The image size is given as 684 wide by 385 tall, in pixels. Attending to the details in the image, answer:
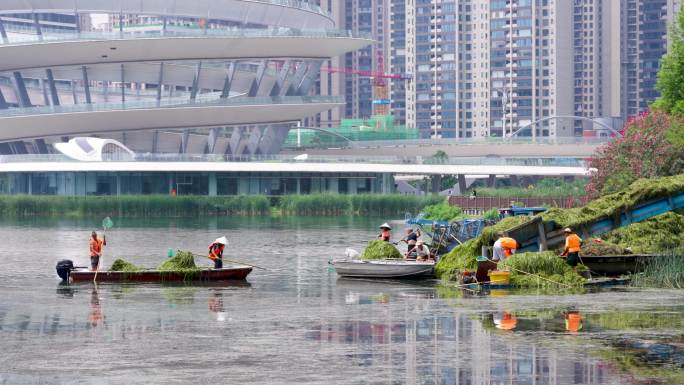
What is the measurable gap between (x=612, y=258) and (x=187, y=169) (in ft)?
264

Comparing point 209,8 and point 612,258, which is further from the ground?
point 209,8

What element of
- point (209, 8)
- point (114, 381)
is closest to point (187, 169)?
point (209, 8)

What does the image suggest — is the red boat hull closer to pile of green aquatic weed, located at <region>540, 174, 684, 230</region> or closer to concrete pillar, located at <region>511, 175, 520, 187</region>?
pile of green aquatic weed, located at <region>540, 174, 684, 230</region>

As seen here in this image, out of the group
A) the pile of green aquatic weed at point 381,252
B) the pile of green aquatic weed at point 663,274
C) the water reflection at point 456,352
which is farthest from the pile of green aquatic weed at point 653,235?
the water reflection at point 456,352

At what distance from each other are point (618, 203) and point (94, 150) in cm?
8153

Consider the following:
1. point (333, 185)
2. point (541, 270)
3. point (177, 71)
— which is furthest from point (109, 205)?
point (541, 270)

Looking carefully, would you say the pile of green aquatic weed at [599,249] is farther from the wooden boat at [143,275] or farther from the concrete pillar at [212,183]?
the concrete pillar at [212,183]

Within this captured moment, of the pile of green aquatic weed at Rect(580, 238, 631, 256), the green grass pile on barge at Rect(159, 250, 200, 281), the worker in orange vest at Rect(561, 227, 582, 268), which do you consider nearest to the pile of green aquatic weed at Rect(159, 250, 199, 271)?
the green grass pile on barge at Rect(159, 250, 200, 281)

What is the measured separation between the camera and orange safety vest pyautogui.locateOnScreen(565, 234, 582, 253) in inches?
1459

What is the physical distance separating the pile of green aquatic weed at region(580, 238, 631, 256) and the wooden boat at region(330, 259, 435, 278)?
435 centimetres

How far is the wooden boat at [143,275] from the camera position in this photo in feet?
131

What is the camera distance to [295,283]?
1626 inches

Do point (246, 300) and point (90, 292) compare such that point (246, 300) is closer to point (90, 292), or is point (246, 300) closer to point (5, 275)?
point (90, 292)

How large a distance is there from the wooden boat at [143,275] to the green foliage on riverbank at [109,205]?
68.7 metres
